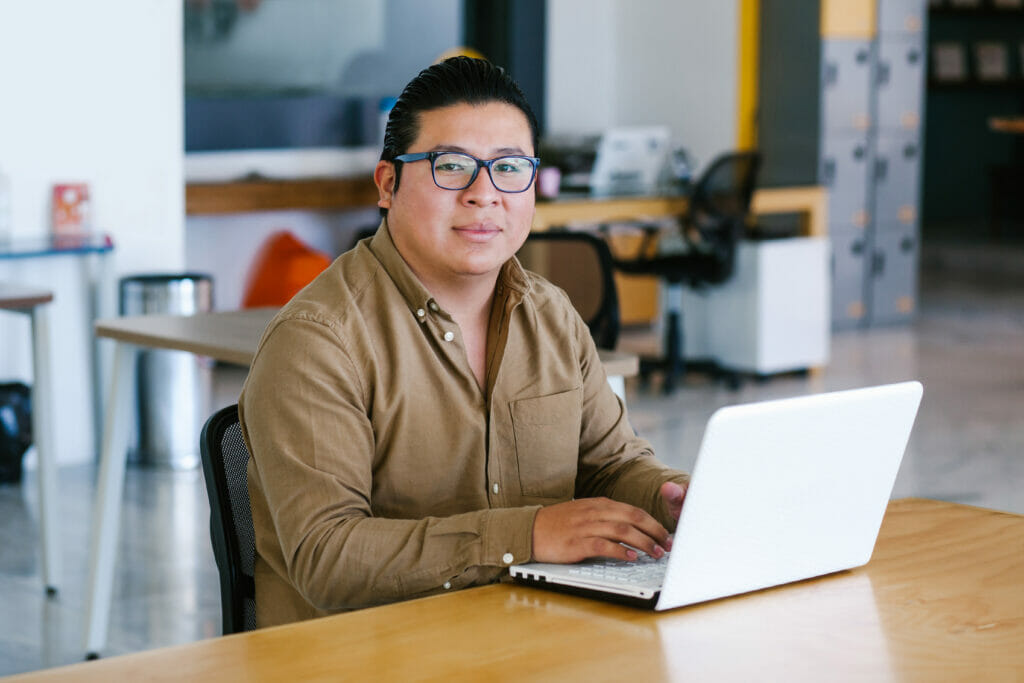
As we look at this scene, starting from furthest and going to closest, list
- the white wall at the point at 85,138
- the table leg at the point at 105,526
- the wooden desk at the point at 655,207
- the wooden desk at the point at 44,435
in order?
the wooden desk at the point at 655,207
the white wall at the point at 85,138
the wooden desk at the point at 44,435
the table leg at the point at 105,526

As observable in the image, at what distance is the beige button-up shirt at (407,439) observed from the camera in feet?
5.32

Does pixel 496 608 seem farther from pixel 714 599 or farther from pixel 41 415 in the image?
pixel 41 415

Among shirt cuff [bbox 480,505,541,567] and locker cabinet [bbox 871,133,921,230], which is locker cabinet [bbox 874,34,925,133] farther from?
shirt cuff [bbox 480,505,541,567]

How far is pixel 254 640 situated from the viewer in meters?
1.38

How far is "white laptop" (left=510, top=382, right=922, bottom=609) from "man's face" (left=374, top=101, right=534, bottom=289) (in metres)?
0.40

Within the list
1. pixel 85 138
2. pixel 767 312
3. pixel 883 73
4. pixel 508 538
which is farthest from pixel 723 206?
pixel 508 538

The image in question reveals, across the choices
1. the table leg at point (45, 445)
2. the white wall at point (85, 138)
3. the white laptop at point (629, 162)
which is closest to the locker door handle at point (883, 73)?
the white laptop at point (629, 162)

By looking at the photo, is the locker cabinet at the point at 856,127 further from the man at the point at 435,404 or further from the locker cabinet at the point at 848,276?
the man at the point at 435,404

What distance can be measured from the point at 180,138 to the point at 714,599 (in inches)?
177

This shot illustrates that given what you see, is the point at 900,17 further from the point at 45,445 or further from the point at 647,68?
the point at 45,445

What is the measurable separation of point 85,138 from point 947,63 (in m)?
11.2

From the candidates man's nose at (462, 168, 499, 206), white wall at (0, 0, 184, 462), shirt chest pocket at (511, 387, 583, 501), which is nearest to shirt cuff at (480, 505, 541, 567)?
shirt chest pocket at (511, 387, 583, 501)

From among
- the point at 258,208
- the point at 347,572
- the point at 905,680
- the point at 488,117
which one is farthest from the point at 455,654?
the point at 258,208

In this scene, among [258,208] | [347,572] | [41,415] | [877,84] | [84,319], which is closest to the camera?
[347,572]
